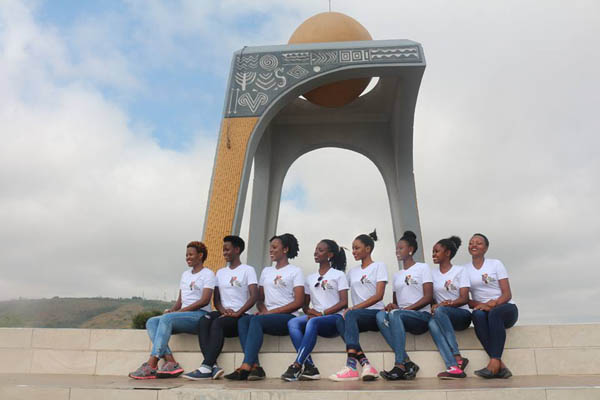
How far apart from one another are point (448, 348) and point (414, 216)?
7.83 m

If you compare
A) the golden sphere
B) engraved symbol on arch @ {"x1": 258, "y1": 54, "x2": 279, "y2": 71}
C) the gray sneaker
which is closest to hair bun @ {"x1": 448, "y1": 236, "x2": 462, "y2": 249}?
the gray sneaker

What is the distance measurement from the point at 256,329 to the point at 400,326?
51.3 inches

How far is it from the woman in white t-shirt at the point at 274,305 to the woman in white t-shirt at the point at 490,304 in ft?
5.63

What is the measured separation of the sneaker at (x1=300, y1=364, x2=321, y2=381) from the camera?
4.20 m

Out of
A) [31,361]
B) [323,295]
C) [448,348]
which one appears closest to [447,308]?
[448,348]

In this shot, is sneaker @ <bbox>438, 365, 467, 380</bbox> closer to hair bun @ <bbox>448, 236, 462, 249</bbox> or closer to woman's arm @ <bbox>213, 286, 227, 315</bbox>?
hair bun @ <bbox>448, 236, 462, 249</bbox>

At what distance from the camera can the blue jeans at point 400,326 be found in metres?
4.34

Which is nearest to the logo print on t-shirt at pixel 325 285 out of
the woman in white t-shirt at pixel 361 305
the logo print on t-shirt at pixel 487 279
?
the woman in white t-shirt at pixel 361 305

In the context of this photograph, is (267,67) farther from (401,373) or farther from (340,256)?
(401,373)

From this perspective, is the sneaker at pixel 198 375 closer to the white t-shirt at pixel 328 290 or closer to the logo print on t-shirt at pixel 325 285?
the white t-shirt at pixel 328 290

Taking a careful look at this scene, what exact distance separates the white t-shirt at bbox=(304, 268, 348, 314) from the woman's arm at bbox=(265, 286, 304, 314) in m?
0.14

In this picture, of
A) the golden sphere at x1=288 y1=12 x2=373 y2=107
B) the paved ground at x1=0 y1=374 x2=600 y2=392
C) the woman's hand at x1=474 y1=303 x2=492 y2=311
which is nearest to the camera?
the paved ground at x1=0 y1=374 x2=600 y2=392

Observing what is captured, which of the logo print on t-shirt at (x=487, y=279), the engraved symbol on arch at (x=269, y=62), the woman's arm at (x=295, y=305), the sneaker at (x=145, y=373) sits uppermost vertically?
the engraved symbol on arch at (x=269, y=62)

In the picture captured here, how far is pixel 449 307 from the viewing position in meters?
4.64
